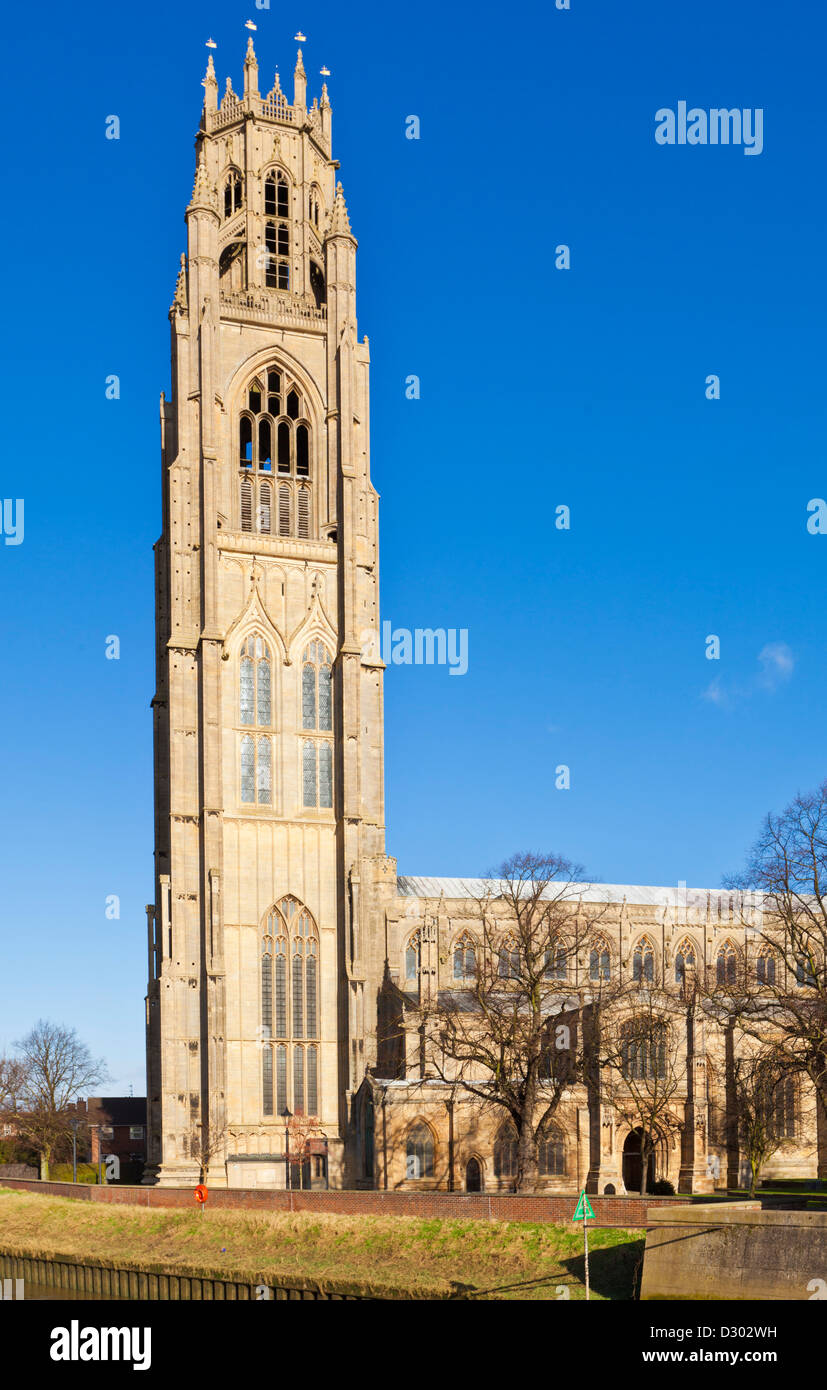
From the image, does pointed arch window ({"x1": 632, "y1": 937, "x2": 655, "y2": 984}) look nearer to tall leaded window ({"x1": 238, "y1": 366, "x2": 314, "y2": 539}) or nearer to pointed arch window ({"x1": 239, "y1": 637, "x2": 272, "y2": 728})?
pointed arch window ({"x1": 239, "y1": 637, "x2": 272, "y2": 728})

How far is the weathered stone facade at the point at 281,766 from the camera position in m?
73.7

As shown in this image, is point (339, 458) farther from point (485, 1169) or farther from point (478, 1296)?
point (478, 1296)

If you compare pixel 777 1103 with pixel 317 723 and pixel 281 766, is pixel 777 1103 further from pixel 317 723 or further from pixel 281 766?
pixel 317 723

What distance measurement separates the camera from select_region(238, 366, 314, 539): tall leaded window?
8512 cm

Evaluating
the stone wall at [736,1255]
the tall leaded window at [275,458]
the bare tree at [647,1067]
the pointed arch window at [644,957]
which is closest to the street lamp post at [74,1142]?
the bare tree at [647,1067]

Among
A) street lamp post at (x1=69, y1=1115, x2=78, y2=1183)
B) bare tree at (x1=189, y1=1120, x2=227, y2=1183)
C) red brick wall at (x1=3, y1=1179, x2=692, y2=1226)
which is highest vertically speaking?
red brick wall at (x1=3, y1=1179, x2=692, y2=1226)

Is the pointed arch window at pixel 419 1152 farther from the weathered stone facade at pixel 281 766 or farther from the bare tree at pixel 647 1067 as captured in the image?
the bare tree at pixel 647 1067

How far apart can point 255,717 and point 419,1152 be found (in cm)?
2294

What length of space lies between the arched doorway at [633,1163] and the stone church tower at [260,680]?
42.6 ft

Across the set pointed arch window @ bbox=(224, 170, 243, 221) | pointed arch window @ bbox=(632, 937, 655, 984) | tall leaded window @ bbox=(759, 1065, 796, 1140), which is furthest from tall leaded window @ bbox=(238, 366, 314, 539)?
tall leaded window @ bbox=(759, 1065, 796, 1140)

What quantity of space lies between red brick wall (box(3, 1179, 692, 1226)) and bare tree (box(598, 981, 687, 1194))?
1646 cm

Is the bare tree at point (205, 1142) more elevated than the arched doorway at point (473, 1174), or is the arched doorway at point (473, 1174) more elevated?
the bare tree at point (205, 1142)
